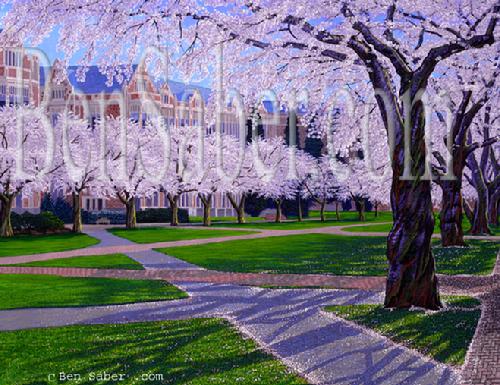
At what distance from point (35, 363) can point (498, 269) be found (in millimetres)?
13208

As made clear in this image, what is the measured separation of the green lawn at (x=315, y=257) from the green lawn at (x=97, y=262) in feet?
6.04

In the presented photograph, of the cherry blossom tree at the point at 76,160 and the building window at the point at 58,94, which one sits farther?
the building window at the point at 58,94

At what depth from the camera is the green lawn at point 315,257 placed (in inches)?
699

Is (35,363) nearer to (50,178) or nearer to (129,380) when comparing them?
(129,380)

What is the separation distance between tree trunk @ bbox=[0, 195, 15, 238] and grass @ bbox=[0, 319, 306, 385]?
26.9 m

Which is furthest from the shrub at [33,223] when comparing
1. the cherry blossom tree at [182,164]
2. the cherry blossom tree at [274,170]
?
the cherry blossom tree at [274,170]

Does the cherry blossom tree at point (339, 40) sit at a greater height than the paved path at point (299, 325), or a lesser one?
greater

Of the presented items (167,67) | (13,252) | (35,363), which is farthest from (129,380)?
(13,252)

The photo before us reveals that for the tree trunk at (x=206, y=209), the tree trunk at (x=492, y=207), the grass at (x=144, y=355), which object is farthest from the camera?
the tree trunk at (x=206, y=209)

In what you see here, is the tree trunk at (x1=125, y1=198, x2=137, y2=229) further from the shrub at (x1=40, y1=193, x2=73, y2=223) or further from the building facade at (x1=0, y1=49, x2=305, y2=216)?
the shrub at (x1=40, y1=193, x2=73, y2=223)

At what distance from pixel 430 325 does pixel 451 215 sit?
51.1ft

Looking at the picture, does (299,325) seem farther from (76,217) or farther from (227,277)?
(76,217)

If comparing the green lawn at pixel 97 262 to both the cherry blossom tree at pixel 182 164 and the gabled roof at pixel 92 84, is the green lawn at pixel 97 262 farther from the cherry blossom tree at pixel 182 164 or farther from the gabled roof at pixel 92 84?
the gabled roof at pixel 92 84

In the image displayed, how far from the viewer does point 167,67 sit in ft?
45.7
